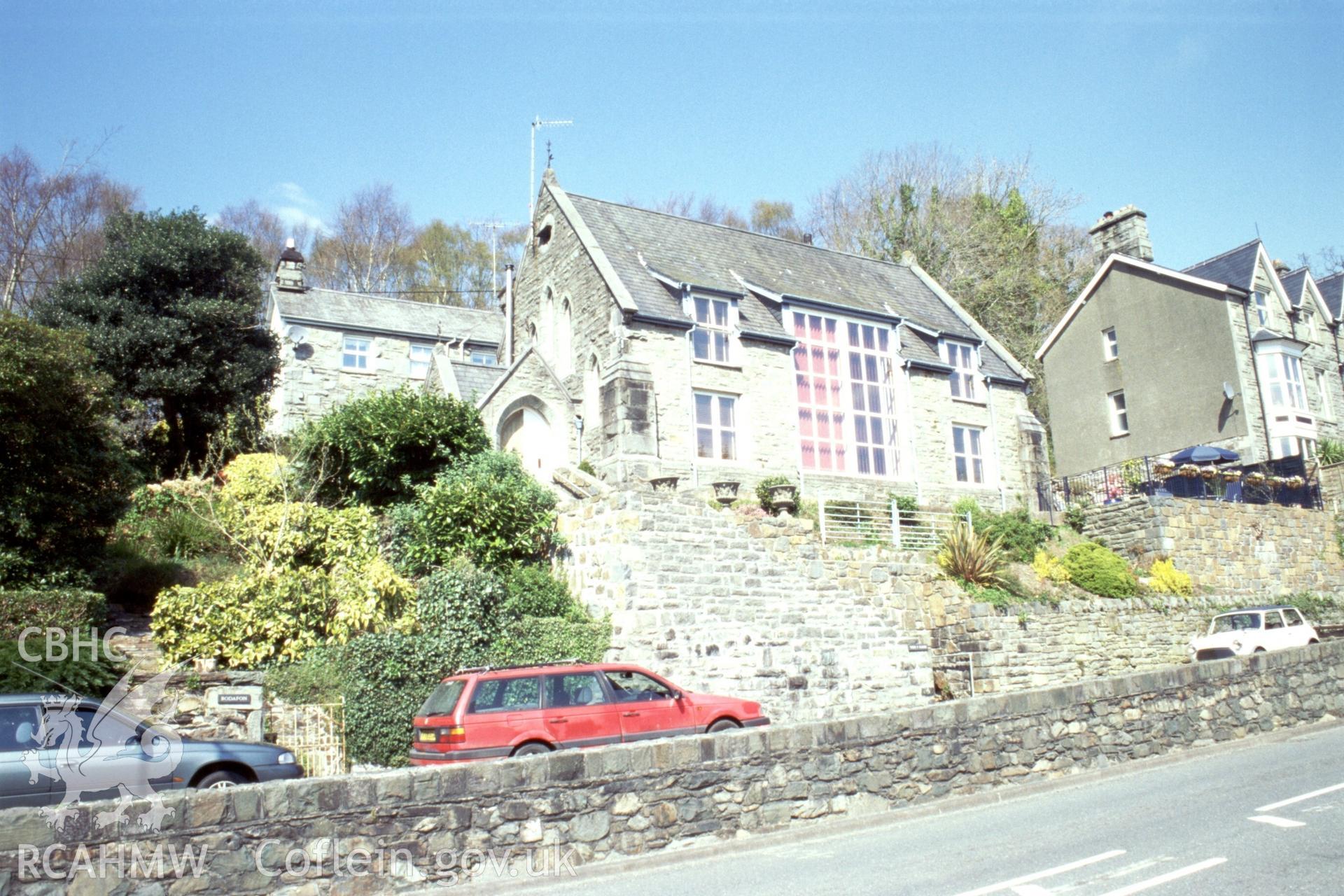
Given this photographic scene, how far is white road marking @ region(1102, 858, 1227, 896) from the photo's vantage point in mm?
6708

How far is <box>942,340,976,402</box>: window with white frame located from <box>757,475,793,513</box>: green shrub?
8.19 m

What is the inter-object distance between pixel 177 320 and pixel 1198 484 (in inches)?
1118

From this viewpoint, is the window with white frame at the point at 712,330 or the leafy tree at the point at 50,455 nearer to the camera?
the leafy tree at the point at 50,455

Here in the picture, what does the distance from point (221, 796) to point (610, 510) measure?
1138 centimetres

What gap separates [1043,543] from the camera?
85.1 ft

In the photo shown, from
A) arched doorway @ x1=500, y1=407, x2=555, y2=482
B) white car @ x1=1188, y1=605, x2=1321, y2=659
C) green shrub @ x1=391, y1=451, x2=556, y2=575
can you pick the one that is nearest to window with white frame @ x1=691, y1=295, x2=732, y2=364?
arched doorway @ x1=500, y1=407, x2=555, y2=482

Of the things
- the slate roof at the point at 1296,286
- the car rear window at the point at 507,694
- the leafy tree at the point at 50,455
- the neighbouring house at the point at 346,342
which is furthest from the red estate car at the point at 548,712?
the slate roof at the point at 1296,286

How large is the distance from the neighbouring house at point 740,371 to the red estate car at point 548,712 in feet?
36.3

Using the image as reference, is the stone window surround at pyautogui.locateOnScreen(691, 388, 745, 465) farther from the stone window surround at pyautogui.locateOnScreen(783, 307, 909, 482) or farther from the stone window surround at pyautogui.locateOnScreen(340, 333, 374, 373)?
the stone window surround at pyautogui.locateOnScreen(340, 333, 374, 373)

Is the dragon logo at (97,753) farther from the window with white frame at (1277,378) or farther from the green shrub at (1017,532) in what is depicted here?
the window with white frame at (1277,378)

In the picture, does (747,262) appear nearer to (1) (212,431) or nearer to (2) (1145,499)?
(2) (1145,499)

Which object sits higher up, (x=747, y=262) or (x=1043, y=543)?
(x=747, y=262)

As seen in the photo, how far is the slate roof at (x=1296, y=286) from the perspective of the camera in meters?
35.8

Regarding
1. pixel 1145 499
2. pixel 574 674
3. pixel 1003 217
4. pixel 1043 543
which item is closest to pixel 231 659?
pixel 574 674
